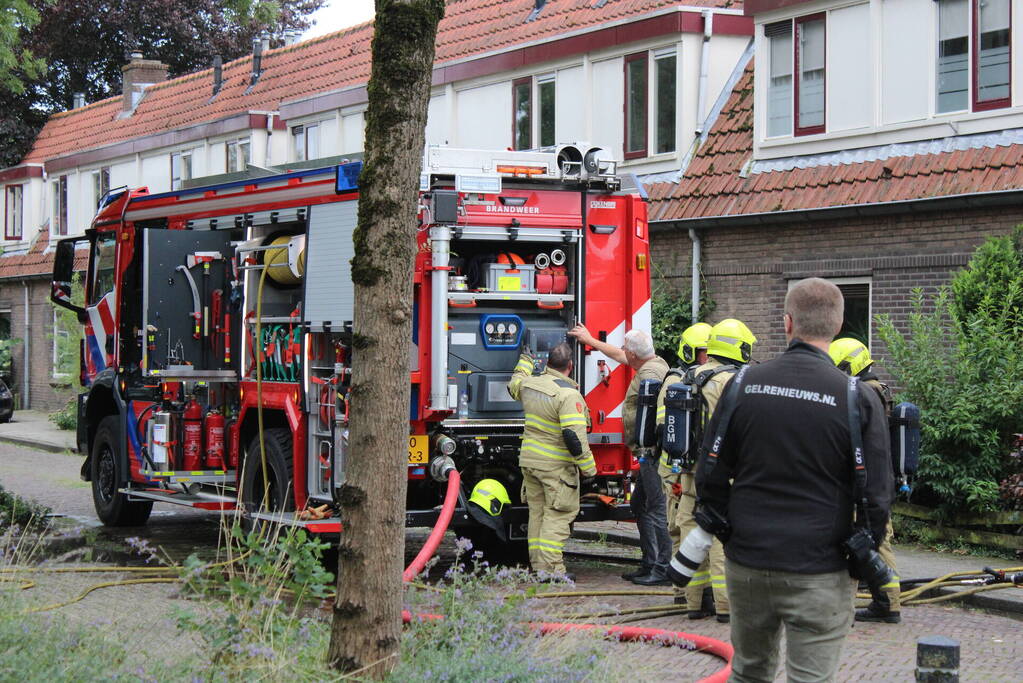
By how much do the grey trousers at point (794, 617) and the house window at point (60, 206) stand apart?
102 feet

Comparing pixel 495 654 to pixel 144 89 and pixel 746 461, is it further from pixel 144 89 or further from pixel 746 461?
pixel 144 89

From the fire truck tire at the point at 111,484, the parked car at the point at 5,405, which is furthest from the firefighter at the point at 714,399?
the parked car at the point at 5,405

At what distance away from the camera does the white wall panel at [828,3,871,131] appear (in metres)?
14.6

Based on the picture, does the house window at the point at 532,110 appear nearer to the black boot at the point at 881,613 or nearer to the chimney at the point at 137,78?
the black boot at the point at 881,613

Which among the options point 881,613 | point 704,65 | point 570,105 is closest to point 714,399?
point 881,613

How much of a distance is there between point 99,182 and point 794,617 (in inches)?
1174

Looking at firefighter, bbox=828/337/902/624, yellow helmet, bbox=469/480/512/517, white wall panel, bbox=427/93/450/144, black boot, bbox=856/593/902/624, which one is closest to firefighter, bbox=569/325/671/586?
yellow helmet, bbox=469/480/512/517

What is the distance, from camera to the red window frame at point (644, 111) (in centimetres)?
1758

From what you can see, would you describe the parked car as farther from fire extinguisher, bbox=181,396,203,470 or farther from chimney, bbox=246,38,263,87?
fire extinguisher, bbox=181,396,203,470

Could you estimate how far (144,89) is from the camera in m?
33.3

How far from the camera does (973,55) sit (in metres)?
13.6

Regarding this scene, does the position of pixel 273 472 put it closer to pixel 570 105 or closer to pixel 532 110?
pixel 570 105

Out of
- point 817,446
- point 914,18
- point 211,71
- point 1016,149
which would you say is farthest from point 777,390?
point 211,71

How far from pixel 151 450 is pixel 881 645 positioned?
6635mm
